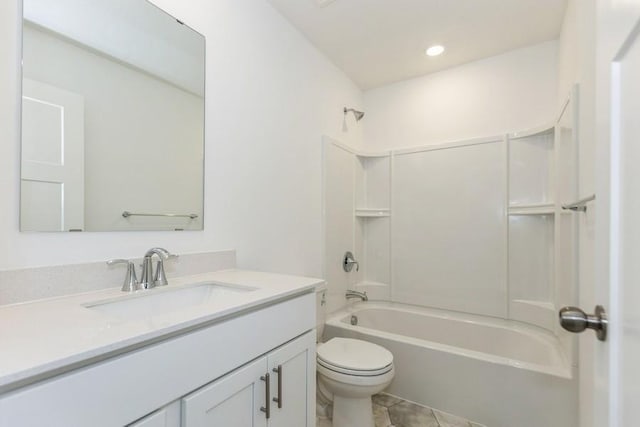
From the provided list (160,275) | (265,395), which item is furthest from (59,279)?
(265,395)

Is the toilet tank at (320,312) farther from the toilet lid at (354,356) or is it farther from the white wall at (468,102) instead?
the white wall at (468,102)

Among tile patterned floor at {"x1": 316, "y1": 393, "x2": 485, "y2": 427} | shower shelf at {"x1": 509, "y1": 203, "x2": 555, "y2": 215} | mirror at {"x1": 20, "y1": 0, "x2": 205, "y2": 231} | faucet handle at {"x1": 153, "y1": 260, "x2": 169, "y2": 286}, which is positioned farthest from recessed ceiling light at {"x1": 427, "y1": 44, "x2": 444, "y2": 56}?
tile patterned floor at {"x1": 316, "y1": 393, "x2": 485, "y2": 427}

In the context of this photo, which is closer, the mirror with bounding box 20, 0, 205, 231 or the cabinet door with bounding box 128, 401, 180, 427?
the cabinet door with bounding box 128, 401, 180, 427

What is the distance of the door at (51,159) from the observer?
89 centimetres

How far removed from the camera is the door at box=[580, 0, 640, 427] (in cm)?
44

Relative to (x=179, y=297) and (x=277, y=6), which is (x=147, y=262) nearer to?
(x=179, y=297)

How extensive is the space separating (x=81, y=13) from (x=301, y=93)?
4.12 ft

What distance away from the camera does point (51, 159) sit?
0.94m

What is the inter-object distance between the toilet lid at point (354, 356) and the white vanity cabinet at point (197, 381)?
1.33ft

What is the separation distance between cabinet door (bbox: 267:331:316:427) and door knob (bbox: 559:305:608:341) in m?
0.80

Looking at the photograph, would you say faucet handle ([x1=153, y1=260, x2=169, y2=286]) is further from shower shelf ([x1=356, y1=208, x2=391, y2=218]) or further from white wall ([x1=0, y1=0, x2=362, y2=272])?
shower shelf ([x1=356, y1=208, x2=391, y2=218])

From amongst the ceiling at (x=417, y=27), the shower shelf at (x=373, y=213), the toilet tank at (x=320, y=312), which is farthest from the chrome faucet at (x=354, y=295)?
the ceiling at (x=417, y=27)

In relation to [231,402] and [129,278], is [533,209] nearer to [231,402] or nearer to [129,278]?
[231,402]

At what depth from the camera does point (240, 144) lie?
157cm
